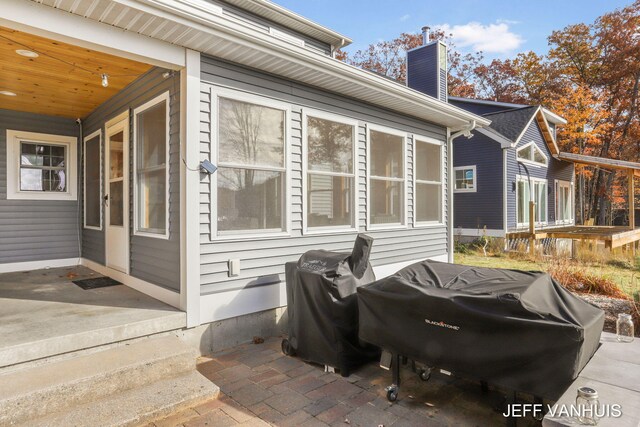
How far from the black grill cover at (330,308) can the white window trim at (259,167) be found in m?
0.80

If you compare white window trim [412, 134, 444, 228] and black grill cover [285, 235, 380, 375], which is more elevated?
white window trim [412, 134, 444, 228]

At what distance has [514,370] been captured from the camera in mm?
2150

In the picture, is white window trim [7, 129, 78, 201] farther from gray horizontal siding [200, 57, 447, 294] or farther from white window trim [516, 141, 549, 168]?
white window trim [516, 141, 549, 168]

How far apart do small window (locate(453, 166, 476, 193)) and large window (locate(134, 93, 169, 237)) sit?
1180 centimetres

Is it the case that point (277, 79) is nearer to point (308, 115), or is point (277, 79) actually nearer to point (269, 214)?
point (308, 115)

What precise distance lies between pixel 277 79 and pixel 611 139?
21.5 m

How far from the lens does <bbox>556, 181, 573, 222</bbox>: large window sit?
55.5ft

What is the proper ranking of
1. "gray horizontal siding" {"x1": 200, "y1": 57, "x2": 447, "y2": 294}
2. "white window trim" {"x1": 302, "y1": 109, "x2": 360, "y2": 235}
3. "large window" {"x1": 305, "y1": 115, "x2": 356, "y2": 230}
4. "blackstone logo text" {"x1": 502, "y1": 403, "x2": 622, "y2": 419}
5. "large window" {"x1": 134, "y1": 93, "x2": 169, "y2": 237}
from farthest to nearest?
"large window" {"x1": 305, "y1": 115, "x2": 356, "y2": 230}
"white window trim" {"x1": 302, "y1": 109, "x2": 360, "y2": 235}
"large window" {"x1": 134, "y1": 93, "x2": 169, "y2": 237}
"gray horizontal siding" {"x1": 200, "y1": 57, "x2": 447, "y2": 294}
"blackstone logo text" {"x1": 502, "y1": 403, "x2": 622, "y2": 419}

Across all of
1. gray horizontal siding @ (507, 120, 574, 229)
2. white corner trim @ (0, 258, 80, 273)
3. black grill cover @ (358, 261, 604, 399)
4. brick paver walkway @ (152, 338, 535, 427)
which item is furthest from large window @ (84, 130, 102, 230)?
gray horizontal siding @ (507, 120, 574, 229)

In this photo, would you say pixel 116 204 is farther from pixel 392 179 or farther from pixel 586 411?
pixel 586 411

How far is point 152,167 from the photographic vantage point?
409 cm

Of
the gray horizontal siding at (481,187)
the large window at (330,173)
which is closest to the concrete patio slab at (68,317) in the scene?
the large window at (330,173)

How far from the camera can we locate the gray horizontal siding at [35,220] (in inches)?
205

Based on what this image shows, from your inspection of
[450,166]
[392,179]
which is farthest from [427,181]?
[392,179]
